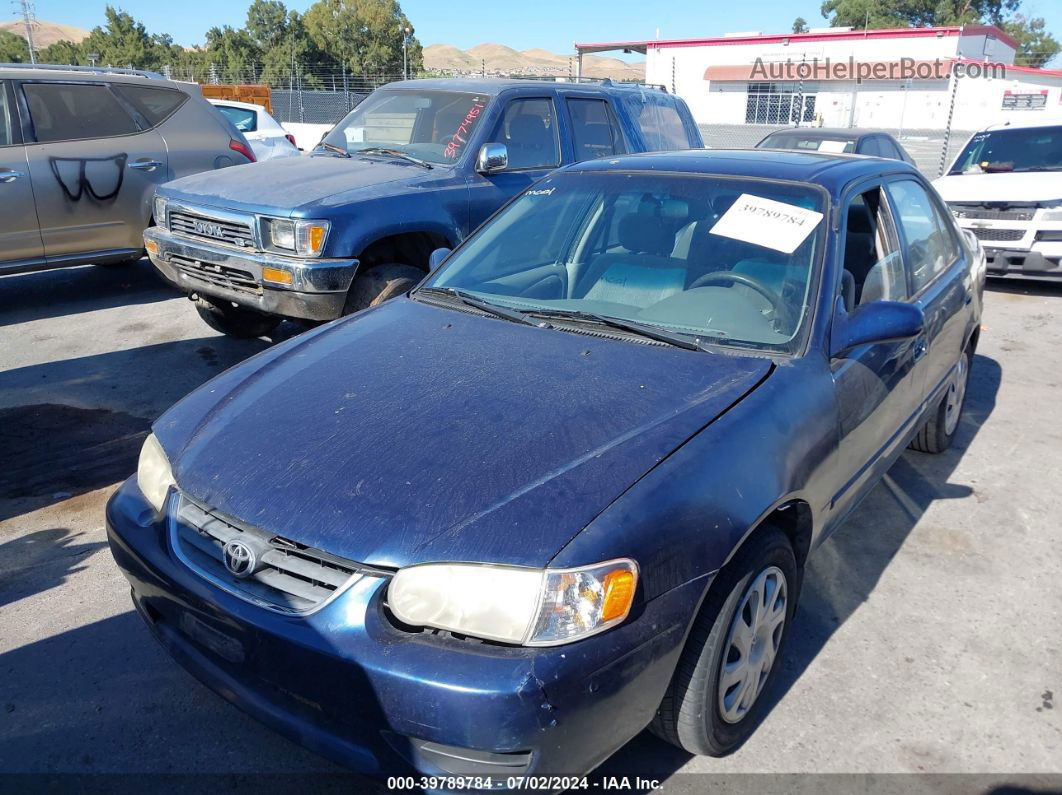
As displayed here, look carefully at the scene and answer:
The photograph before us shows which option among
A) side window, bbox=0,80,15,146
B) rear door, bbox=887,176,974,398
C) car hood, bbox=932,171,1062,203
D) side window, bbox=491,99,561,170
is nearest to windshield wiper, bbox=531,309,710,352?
rear door, bbox=887,176,974,398

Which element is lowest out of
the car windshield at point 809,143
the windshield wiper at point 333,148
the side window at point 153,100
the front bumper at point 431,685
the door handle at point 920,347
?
the front bumper at point 431,685

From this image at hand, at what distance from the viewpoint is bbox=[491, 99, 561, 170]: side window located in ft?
20.9

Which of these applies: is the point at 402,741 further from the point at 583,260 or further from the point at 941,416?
the point at 941,416

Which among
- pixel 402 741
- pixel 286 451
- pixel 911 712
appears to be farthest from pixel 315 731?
pixel 911 712

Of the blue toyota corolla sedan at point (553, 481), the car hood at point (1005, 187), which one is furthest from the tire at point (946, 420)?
the car hood at point (1005, 187)

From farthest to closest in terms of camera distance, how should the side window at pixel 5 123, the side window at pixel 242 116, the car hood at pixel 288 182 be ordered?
the side window at pixel 242 116, the side window at pixel 5 123, the car hood at pixel 288 182

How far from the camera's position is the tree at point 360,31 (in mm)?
59656

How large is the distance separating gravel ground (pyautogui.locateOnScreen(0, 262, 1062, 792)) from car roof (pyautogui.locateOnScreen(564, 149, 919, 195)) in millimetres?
1498

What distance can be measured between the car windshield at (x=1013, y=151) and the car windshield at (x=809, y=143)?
1237mm

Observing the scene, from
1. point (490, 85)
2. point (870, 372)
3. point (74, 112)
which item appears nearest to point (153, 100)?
point (74, 112)

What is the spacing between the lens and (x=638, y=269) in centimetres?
340

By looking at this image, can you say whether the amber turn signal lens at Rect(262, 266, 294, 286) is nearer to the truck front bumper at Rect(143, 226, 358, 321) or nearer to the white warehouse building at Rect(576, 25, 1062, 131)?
the truck front bumper at Rect(143, 226, 358, 321)

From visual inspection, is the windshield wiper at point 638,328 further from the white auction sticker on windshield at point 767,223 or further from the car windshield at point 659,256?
the white auction sticker on windshield at point 767,223

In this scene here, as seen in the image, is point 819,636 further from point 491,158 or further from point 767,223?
point 491,158
